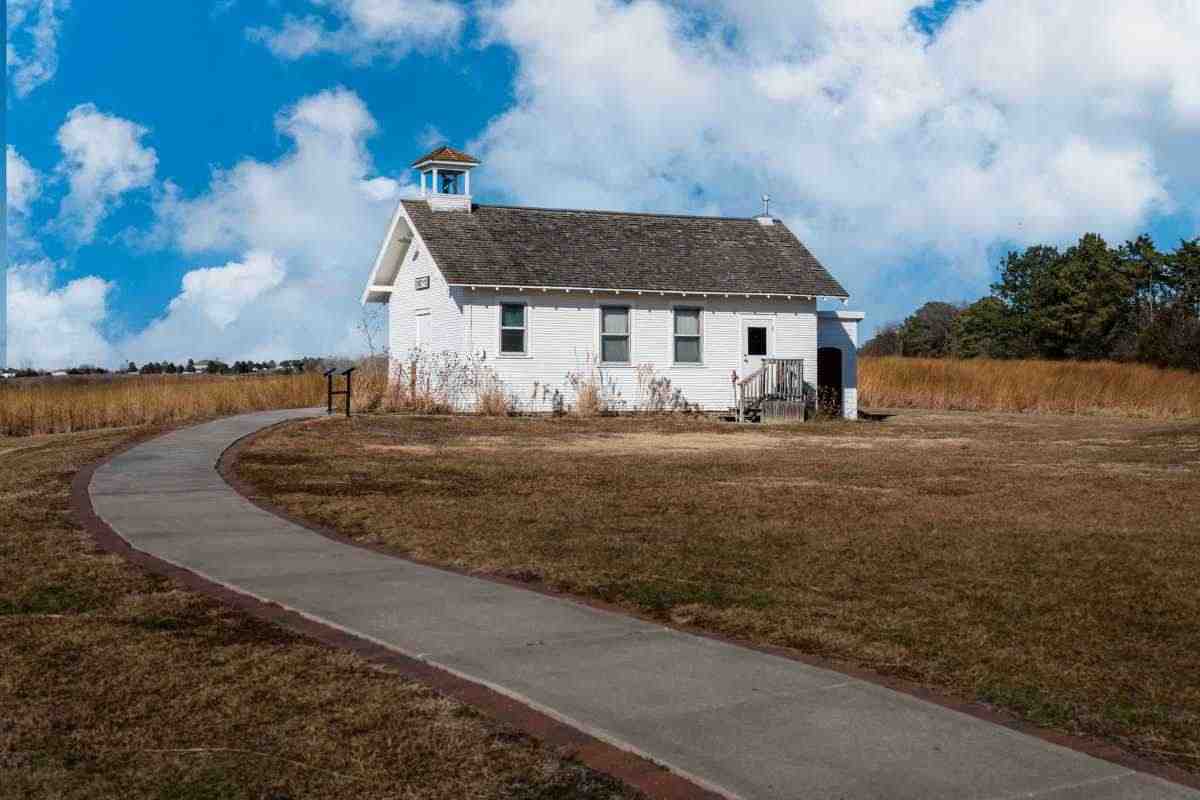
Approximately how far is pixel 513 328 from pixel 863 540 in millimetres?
19997

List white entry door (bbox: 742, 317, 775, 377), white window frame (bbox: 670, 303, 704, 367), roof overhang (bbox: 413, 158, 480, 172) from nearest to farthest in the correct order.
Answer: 1. white window frame (bbox: 670, 303, 704, 367)
2. white entry door (bbox: 742, 317, 775, 377)
3. roof overhang (bbox: 413, 158, 480, 172)

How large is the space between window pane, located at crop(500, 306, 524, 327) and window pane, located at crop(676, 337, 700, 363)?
412 centimetres

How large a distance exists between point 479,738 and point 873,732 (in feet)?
5.47

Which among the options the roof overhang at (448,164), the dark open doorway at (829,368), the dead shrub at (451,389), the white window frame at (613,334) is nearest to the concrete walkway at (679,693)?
the dead shrub at (451,389)

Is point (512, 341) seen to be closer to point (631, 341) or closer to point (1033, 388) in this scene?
point (631, 341)

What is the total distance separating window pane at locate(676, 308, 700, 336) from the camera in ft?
105

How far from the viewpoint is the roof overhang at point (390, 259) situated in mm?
33219

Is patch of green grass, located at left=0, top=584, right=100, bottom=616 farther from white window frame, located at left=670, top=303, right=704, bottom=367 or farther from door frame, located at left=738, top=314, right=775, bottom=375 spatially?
door frame, located at left=738, top=314, right=775, bottom=375

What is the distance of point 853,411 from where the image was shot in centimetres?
3362

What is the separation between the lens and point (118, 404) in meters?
29.2

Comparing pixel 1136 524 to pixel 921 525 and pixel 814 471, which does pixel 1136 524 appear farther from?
pixel 814 471

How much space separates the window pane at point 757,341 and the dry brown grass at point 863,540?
10049 millimetres

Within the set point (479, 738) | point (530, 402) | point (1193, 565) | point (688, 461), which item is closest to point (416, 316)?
point (530, 402)

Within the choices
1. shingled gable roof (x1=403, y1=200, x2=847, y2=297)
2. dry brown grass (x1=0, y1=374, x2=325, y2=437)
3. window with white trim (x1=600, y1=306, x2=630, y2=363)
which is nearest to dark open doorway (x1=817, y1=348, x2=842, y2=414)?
shingled gable roof (x1=403, y1=200, x2=847, y2=297)
